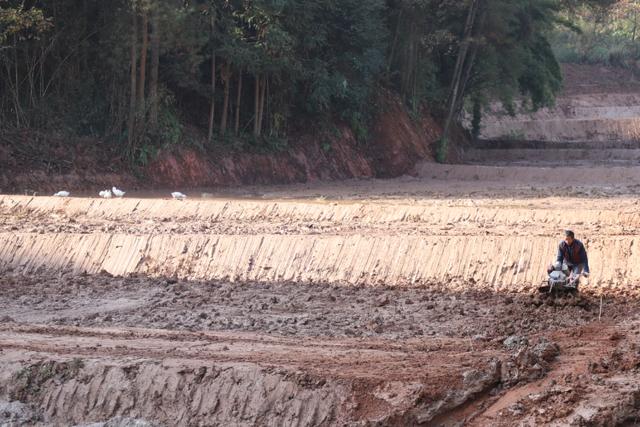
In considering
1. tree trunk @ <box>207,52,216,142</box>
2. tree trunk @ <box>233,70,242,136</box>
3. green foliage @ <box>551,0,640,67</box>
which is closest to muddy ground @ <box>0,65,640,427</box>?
tree trunk @ <box>207,52,216,142</box>

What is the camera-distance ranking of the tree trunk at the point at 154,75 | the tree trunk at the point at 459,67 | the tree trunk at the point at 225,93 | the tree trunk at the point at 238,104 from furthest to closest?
the tree trunk at the point at 459,67, the tree trunk at the point at 238,104, the tree trunk at the point at 225,93, the tree trunk at the point at 154,75

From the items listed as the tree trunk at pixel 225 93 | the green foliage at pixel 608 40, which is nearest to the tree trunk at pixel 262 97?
the tree trunk at pixel 225 93

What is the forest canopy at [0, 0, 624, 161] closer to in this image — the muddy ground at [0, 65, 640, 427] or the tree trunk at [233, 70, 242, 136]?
the tree trunk at [233, 70, 242, 136]

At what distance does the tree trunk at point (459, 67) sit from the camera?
37.1 metres

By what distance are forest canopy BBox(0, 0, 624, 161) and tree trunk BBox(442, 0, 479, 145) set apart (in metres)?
0.08

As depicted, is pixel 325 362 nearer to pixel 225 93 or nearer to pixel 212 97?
pixel 212 97

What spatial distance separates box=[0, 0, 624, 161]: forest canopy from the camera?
27.2 meters

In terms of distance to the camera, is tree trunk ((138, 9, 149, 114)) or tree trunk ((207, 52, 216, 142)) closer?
tree trunk ((138, 9, 149, 114))

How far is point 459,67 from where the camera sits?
38625mm

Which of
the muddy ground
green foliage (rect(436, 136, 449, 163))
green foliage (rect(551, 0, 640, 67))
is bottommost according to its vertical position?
green foliage (rect(551, 0, 640, 67))

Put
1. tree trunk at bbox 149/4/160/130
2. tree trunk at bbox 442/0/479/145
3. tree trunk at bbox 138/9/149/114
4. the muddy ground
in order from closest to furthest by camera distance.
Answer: the muddy ground
tree trunk at bbox 138/9/149/114
tree trunk at bbox 149/4/160/130
tree trunk at bbox 442/0/479/145

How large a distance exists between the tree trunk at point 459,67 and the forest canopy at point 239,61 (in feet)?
0.26

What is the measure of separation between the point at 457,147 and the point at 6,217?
26570mm

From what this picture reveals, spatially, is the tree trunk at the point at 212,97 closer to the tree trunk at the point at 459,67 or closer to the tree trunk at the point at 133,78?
the tree trunk at the point at 133,78
